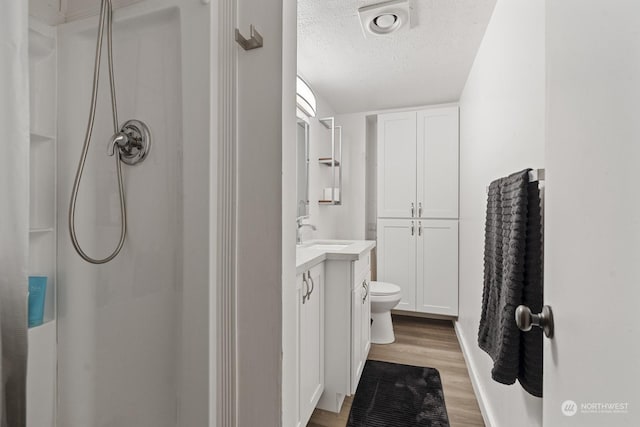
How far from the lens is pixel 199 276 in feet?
2.65

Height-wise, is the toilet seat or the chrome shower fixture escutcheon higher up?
the chrome shower fixture escutcheon

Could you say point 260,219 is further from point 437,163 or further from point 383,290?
point 437,163

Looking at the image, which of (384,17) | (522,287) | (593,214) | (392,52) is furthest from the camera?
(392,52)

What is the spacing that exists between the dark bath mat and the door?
4.04ft

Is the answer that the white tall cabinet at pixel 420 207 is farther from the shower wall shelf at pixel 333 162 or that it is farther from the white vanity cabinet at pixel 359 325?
the white vanity cabinet at pixel 359 325

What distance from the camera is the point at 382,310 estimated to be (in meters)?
2.56

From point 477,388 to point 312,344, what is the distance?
1.15 meters

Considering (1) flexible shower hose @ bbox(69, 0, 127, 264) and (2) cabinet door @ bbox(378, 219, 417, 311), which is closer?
(1) flexible shower hose @ bbox(69, 0, 127, 264)

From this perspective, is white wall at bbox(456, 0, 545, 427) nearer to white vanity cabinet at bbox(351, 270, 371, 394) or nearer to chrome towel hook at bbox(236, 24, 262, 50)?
white vanity cabinet at bbox(351, 270, 371, 394)

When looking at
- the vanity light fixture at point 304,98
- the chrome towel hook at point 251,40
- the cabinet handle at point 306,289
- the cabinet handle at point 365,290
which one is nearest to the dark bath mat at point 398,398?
the cabinet handle at point 365,290

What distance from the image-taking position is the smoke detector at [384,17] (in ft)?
5.08

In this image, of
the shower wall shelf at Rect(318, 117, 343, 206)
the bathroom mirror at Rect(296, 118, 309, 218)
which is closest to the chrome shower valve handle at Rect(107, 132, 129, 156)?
the bathroom mirror at Rect(296, 118, 309, 218)

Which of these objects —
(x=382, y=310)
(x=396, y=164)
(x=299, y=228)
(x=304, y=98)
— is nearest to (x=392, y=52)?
(x=304, y=98)

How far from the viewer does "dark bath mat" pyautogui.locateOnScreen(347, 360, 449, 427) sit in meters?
1.64
